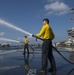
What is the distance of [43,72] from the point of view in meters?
9.53

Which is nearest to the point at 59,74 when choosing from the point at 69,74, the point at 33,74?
the point at 69,74

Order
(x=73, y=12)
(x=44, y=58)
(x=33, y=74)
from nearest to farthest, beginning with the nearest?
(x=33, y=74), (x=44, y=58), (x=73, y=12)

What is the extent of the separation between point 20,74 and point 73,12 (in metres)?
96.6

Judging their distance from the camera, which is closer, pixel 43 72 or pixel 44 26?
pixel 43 72

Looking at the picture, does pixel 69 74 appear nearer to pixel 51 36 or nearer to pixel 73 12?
pixel 51 36

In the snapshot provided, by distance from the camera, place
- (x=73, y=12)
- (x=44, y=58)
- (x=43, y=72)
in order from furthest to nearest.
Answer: (x=73, y=12)
(x=44, y=58)
(x=43, y=72)

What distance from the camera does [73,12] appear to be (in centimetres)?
10388

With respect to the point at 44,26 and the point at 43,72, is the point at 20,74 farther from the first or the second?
the point at 44,26

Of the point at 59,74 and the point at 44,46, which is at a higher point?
the point at 44,46

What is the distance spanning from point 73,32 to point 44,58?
101m

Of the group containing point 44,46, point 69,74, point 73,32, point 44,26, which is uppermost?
point 73,32

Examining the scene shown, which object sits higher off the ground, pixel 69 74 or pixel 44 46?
pixel 44 46

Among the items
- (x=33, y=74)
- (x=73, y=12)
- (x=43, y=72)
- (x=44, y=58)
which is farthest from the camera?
(x=73, y=12)

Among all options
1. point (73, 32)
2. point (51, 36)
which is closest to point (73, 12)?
point (73, 32)
